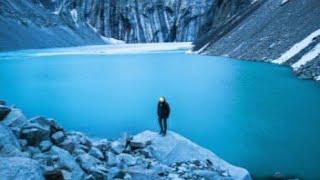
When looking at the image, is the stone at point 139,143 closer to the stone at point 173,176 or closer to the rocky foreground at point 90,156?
the rocky foreground at point 90,156

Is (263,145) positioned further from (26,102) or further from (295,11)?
(295,11)

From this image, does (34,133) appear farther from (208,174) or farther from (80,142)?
(208,174)

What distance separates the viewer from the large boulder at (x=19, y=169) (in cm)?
740

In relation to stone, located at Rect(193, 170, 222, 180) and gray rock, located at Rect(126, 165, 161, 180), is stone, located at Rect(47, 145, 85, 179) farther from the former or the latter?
stone, located at Rect(193, 170, 222, 180)

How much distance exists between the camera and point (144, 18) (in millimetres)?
130000

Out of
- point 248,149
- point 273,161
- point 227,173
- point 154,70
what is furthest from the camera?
point 154,70

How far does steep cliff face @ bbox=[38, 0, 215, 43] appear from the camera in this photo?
127375 mm

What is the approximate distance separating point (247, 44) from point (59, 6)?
2974 inches

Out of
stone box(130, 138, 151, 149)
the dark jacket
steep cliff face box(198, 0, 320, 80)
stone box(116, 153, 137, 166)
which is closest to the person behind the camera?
stone box(116, 153, 137, 166)

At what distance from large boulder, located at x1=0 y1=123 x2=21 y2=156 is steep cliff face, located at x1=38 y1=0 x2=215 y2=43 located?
385 feet

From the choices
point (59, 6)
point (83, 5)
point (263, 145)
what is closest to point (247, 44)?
point (263, 145)

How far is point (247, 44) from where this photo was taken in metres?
52.0

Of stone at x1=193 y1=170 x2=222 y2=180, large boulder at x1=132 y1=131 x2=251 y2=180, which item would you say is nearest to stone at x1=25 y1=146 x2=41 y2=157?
large boulder at x1=132 y1=131 x2=251 y2=180

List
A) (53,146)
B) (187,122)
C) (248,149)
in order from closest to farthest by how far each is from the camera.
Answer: (53,146), (248,149), (187,122)
